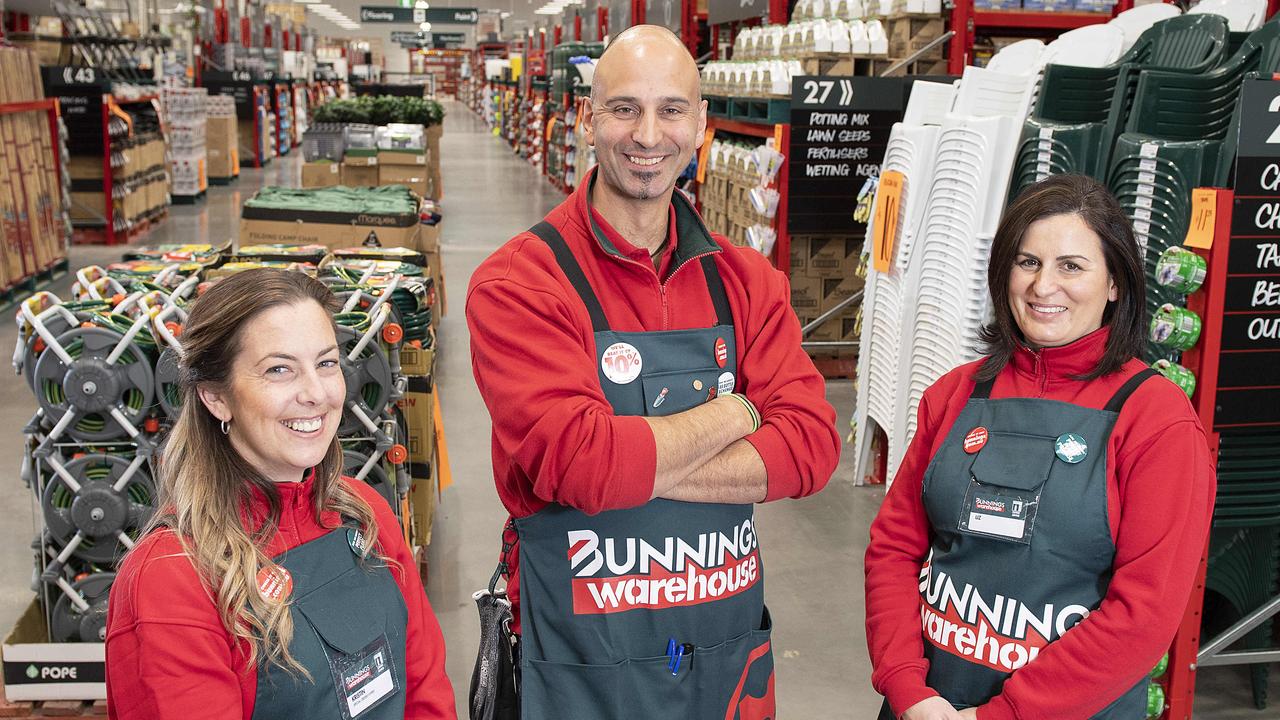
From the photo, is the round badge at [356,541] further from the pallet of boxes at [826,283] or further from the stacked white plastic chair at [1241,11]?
the pallet of boxes at [826,283]

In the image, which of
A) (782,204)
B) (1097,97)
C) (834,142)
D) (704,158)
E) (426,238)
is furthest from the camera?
(704,158)

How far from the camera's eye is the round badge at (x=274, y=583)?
5.30 ft

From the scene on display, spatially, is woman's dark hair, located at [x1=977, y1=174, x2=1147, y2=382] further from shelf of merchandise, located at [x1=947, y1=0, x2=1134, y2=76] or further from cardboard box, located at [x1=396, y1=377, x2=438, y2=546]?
shelf of merchandise, located at [x1=947, y1=0, x2=1134, y2=76]

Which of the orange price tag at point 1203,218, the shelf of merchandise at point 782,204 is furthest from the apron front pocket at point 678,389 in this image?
the shelf of merchandise at point 782,204

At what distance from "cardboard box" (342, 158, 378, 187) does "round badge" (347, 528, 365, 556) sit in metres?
9.42

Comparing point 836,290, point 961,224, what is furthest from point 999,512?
point 836,290

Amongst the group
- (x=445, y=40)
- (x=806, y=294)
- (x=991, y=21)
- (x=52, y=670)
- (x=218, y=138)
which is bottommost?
(x=52, y=670)

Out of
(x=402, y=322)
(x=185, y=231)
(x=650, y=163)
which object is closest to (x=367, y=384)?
(x=402, y=322)

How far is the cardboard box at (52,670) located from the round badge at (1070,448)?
2688 millimetres

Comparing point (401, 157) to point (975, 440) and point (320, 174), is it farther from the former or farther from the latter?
point (975, 440)

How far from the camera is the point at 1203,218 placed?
2900 millimetres

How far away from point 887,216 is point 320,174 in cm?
700

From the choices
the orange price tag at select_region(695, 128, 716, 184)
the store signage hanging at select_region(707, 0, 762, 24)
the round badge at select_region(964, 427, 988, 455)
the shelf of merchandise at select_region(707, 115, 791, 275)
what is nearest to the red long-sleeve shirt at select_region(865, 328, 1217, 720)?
the round badge at select_region(964, 427, 988, 455)

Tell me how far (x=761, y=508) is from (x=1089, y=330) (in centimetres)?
347
